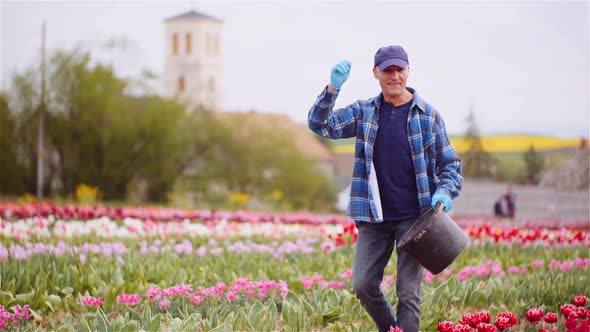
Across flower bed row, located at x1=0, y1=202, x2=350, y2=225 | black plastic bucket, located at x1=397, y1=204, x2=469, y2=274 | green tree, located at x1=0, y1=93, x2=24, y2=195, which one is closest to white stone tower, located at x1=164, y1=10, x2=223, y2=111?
green tree, located at x1=0, y1=93, x2=24, y2=195

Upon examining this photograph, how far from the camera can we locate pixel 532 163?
2964 cm

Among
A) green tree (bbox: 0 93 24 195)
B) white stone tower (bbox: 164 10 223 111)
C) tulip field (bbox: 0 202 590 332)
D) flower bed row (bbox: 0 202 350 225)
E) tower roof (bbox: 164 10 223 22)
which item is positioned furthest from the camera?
tower roof (bbox: 164 10 223 22)

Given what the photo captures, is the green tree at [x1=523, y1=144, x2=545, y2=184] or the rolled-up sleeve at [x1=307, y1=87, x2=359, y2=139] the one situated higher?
the rolled-up sleeve at [x1=307, y1=87, x2=359, y2=139]

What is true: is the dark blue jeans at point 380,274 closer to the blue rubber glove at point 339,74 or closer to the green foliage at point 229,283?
the green foliage at point 229,283

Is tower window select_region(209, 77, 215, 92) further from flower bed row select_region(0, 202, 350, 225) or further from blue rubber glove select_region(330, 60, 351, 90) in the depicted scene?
blue rubber glove select_region(330, 60, 351, 90)

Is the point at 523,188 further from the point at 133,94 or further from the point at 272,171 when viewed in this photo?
the point at 133,94

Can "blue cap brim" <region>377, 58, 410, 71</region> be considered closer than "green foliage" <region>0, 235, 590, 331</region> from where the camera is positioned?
Yes

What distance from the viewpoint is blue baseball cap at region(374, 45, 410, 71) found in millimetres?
4480

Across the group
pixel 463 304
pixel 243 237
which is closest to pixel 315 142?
pixel 243 237

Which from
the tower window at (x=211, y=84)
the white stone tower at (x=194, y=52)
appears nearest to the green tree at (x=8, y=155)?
the white stone tower at (x=194, y=52)

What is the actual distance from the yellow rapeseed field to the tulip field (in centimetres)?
2315

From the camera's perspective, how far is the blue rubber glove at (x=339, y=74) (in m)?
4.49

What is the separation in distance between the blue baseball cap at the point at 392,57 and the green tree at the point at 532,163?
2497 centimetres

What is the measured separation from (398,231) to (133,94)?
70.0 ft
